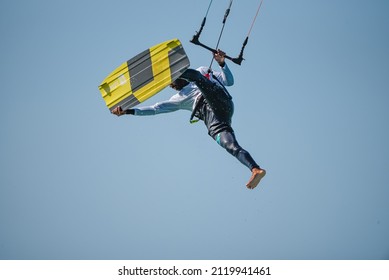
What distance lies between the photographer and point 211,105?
7.79 meters

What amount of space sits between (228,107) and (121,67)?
200 centimetres

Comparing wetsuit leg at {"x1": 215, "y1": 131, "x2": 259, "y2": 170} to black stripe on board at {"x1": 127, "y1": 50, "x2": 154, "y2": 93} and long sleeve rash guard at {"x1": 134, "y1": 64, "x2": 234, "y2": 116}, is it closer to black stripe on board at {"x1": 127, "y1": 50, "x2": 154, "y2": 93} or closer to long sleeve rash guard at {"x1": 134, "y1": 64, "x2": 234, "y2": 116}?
long sleeve rash guard at {"x1": 134, "y1": 64, "x2": 234, "y2": 116}

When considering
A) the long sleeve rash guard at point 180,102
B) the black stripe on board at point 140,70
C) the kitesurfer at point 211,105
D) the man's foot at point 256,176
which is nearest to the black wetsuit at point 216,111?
the kitesurfer at point 211,105

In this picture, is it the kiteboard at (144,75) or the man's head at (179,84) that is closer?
the kiteboard at (144,75)

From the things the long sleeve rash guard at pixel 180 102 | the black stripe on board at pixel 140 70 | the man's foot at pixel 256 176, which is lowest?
the man's foot at pixel 256 176

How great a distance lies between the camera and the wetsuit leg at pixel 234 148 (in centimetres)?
722

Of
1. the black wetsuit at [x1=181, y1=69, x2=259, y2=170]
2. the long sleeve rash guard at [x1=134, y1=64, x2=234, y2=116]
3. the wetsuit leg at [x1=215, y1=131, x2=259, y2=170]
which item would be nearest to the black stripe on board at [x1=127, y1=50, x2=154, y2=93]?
the long sleeve rash guard at [x1=134, y1=64, x2=234, y2=116]

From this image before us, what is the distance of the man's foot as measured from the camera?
7.01 metres

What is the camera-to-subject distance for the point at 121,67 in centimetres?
859

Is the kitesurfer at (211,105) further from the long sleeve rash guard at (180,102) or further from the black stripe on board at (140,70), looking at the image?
the black stripe on board at (140,70)

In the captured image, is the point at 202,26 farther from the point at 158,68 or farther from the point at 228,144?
the point at 228,144

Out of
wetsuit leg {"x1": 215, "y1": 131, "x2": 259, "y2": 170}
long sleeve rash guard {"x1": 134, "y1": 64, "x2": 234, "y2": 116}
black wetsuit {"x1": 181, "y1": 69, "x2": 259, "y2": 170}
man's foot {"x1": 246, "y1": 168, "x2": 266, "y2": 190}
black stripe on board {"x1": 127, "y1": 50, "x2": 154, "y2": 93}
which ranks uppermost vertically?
black stripe on board {"x1": 127, "y1": 50, "x2": 154, "y2": 93}
